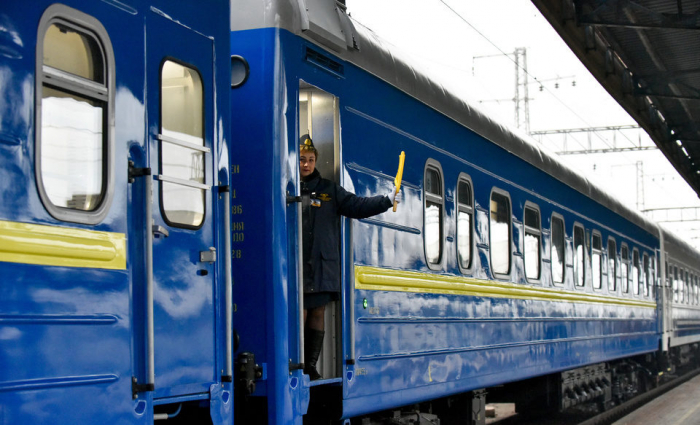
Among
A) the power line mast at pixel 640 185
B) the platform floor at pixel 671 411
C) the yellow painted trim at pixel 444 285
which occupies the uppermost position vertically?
the power line mast at pixel 640 185

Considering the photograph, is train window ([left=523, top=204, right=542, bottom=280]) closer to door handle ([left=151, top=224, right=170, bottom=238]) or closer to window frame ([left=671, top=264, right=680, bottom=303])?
door handle ([left=151, top=224, right=170, bottom=238])

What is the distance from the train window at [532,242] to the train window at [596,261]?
3.50 metres

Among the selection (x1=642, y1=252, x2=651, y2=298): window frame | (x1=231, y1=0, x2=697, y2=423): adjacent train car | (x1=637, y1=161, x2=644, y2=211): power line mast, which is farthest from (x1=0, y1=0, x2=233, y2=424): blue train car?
(x1=637, y1=161, x2=644, y2=211): power line mast

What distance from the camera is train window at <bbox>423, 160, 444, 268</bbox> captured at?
7.78m

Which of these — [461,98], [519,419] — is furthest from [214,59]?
[519,419]

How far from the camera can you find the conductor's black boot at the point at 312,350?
5.89m

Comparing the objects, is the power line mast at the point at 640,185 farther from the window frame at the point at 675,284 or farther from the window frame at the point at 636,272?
the window frame at the point at 636,272

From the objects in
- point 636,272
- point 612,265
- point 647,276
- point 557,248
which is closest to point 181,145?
point 557,248

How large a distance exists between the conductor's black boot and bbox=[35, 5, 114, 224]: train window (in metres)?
2.28

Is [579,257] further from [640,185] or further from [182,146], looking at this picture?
[640,185]

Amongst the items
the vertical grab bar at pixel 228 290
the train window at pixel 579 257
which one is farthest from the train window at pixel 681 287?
the vertical grab bar at pixel 228 290

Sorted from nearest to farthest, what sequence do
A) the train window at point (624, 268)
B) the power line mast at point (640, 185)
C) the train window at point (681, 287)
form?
the train window at point (624, 268) → the train window at point (681, 287) → the power line mast at point (640, 185)

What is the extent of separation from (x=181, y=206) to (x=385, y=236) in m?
2.61

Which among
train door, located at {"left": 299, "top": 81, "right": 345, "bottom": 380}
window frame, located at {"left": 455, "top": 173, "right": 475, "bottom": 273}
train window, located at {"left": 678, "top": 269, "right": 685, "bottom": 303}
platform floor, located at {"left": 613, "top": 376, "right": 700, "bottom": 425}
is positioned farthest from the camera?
train window, located at {"left": 678, "top": 269, "right": 685, "bottom": 303}
